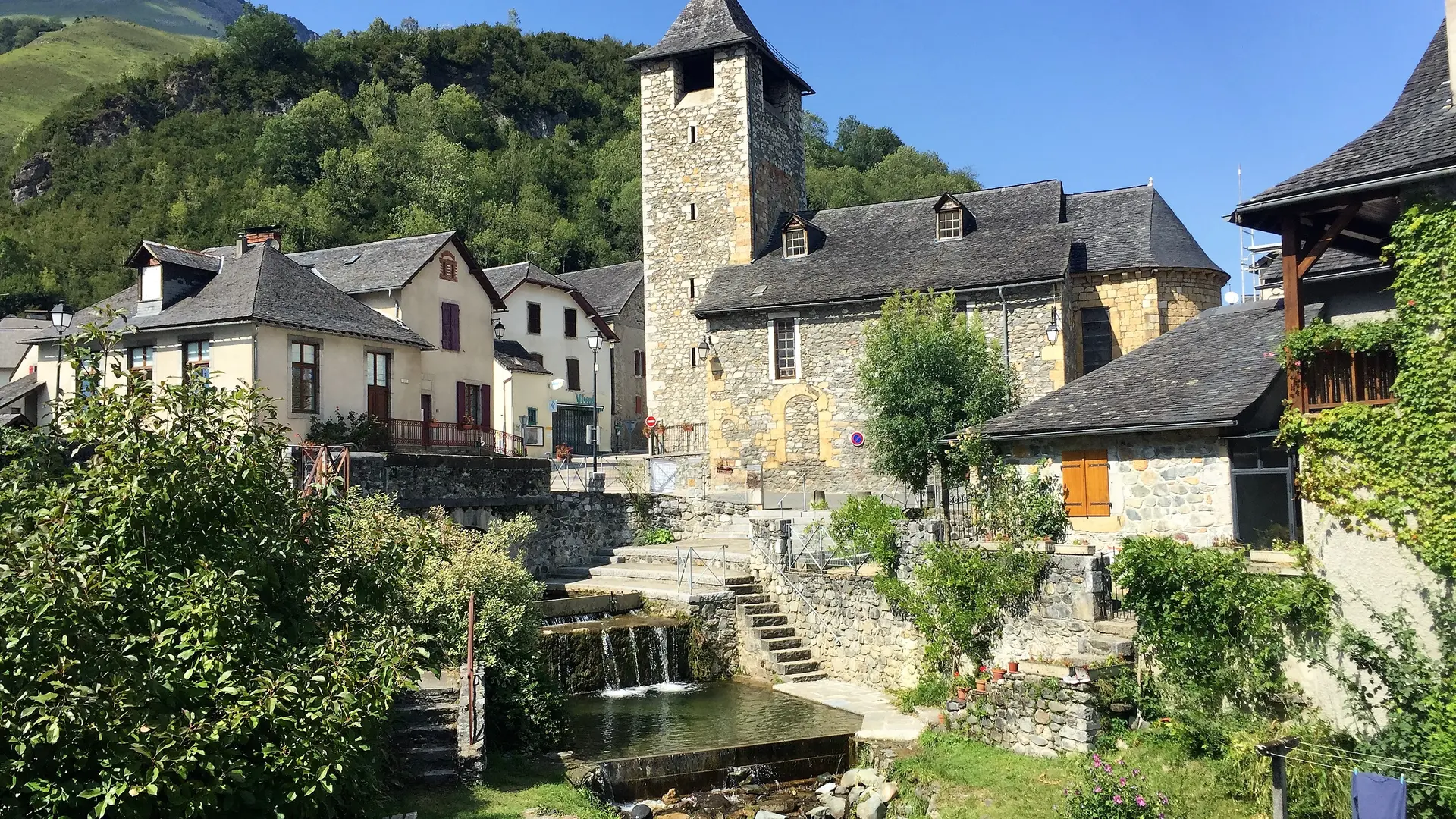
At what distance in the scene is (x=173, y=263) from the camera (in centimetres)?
2630

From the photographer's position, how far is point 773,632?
871 inches

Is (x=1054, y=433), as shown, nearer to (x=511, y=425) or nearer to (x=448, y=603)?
(x=448, y=603)

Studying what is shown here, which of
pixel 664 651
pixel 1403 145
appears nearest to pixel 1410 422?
pixel 1403 145

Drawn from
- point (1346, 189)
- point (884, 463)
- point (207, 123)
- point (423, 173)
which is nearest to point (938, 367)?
point (884, 463)

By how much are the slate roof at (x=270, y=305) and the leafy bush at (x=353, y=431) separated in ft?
7.09

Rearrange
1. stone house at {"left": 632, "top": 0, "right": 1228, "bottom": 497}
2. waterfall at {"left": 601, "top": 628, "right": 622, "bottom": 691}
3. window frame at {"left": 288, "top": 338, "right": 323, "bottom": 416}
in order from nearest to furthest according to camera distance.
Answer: waterfall at {"left": 601, "top": 628, "right": 622, "bottom": 691}
window frame at {"left": 288, "top": 338, "right": 323, "bottom": 416}
stone house at {"left": 632, "top": 0, "right": 1228, "bottom": 497}

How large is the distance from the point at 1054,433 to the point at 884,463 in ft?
26.3

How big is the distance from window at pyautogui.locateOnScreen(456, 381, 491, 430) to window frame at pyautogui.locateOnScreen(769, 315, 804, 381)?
929 centimetres

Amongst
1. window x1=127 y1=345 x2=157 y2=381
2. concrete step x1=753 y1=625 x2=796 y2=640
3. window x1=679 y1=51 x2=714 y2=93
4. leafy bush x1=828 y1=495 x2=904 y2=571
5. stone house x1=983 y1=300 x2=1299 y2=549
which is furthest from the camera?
window x1=679 y1=51 x2=714 y2=93

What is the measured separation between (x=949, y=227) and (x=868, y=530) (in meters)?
14.1

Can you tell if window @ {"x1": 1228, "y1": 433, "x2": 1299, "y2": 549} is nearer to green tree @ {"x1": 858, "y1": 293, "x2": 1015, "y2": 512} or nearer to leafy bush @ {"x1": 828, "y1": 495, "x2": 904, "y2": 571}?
leafy bush @ {"x1": 828, "y1": 495, "x2": 904, "y2": 571}

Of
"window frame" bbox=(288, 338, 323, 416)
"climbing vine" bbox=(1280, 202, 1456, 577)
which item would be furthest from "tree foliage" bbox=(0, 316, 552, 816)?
"window frame" bbox=(288, 338, 323, 416)

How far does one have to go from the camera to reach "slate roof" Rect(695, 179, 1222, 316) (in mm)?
28938

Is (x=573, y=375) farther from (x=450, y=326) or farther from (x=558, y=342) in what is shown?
(x=450, y=326)
